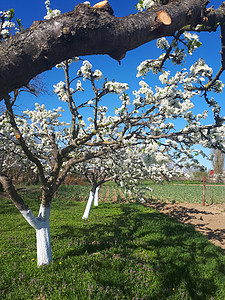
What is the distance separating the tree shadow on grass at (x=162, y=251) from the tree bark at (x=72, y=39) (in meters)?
4.60

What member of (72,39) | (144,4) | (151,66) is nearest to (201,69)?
(151,66)

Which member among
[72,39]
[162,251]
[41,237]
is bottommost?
[162,251]

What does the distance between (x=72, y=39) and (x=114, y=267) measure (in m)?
5.28

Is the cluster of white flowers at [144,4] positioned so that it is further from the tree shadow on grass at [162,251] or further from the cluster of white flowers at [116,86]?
the tree shadow on grass at [162,251]

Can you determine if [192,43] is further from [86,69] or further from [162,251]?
[162,251]

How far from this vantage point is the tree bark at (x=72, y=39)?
1350 mm

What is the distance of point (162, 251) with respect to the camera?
6.28 m

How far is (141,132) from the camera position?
5.75m

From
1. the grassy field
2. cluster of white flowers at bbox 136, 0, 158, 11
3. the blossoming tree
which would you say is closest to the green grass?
the grassy field

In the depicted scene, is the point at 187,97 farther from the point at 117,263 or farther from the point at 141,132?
the point at 117,263

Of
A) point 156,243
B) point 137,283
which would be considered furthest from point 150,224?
point 137,283

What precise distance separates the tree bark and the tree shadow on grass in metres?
4.60

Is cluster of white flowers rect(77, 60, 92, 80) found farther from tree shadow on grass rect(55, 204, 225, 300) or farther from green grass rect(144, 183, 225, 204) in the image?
green grass rect(144, 183, 225, 204)

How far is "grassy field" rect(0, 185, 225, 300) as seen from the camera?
13.6 ft
